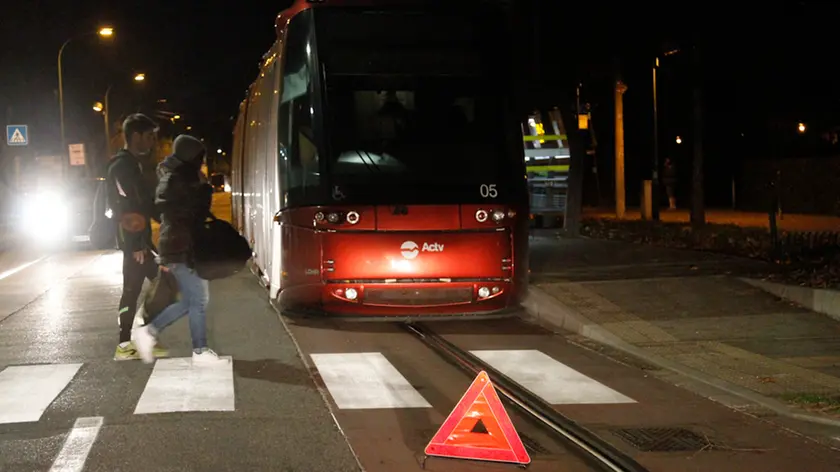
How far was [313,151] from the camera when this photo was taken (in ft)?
34.5

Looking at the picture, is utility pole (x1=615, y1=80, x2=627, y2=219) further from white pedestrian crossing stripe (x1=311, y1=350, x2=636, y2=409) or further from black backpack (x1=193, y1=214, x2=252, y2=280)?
black backpack (x1=193, y1=214, x2=252, y2=280)

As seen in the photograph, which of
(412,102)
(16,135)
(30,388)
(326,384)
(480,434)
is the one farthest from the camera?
(16,135)

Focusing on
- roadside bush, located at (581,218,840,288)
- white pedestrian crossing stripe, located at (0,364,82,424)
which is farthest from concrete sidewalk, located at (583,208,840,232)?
white pedestrian crossing stripe, located at (0,364,82,424)

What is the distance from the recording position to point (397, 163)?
10625 millimetres

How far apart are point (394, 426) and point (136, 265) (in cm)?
343

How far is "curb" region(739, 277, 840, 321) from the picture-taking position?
1161 centimetres

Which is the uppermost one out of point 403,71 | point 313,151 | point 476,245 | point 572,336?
point 403,71

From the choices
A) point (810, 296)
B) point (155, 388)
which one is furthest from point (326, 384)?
point (810, 296)

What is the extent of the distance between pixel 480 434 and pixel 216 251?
3.73 meters

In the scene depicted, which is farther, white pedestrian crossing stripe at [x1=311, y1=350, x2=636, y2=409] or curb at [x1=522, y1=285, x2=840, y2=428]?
white pedestrian crossing stripe at [x1=311, y1=350, x2=636, y2=409]

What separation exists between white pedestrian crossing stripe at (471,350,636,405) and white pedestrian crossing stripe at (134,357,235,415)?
2336mm

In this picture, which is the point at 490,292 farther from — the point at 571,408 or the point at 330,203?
the point at 571,408

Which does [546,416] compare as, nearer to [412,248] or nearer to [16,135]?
[412,248]

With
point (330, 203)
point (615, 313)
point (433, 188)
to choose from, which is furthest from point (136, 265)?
point (615, 313)
